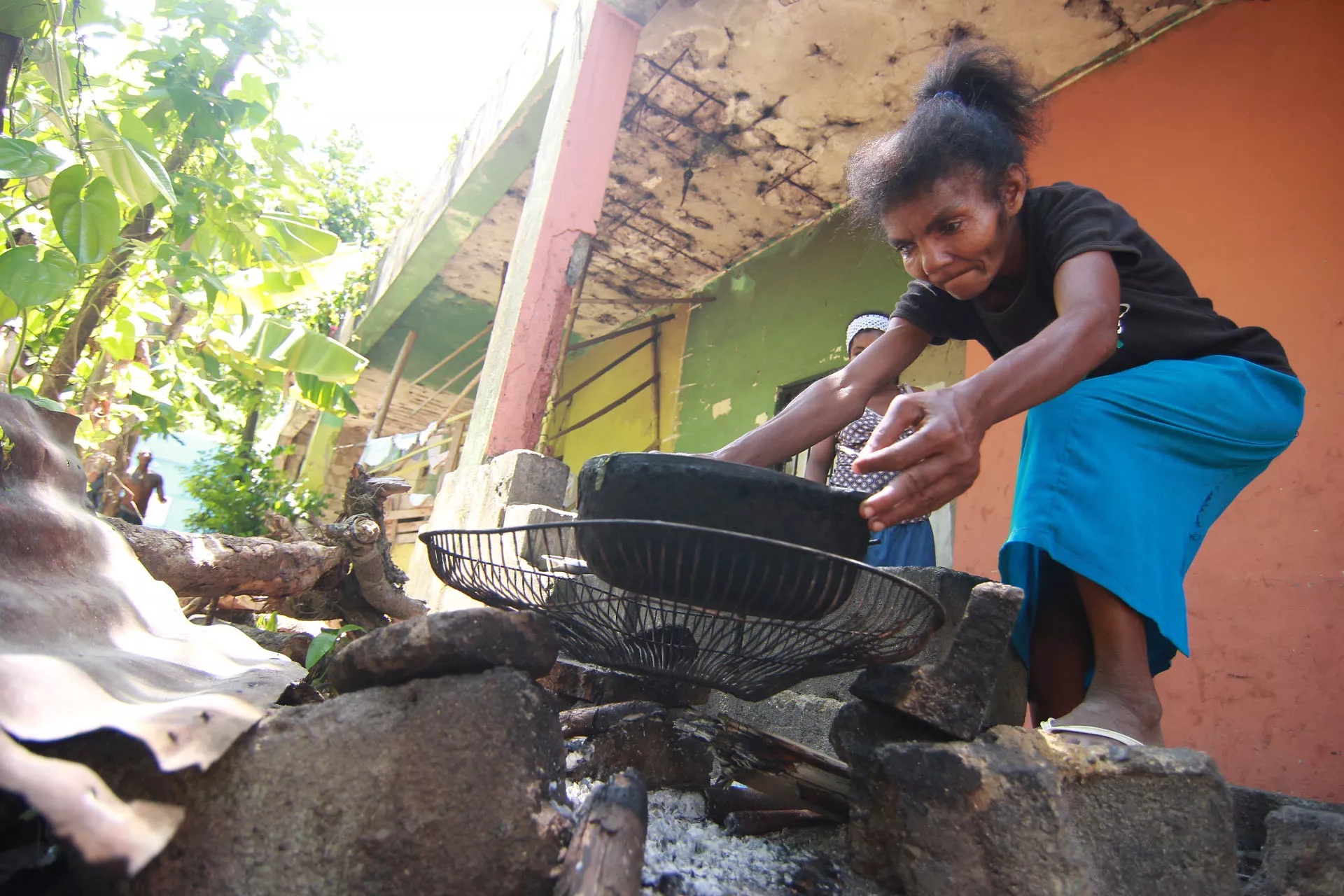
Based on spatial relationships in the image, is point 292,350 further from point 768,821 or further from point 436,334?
point 436,334

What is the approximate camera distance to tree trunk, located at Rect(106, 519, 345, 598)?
87.0 inches

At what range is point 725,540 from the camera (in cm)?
A: 118

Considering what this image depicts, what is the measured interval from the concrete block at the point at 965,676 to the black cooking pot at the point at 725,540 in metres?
0.19

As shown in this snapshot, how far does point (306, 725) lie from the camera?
3.50ft

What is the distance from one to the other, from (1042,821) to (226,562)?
7.54ft

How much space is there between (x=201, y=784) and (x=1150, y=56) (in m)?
4.69

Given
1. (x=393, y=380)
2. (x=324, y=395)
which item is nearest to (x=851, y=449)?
(x=324, y=395)

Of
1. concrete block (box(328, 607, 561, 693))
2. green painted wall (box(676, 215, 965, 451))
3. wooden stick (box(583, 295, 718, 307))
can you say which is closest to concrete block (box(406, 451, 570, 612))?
concrete block (box(328, 607, 561, 693))

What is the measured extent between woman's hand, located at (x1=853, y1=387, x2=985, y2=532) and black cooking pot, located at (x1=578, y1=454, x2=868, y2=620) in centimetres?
9

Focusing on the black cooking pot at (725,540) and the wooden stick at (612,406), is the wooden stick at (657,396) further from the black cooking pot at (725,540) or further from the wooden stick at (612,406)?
the black cooking pot at (725,540)

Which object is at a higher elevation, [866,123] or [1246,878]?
[866,123]

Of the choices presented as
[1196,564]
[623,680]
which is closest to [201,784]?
[623,680]

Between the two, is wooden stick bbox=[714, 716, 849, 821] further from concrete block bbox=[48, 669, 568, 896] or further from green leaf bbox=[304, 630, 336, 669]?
green leaf bbox=[304, 630, 336, 669]

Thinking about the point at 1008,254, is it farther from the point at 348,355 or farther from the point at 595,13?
the point at 595,13
